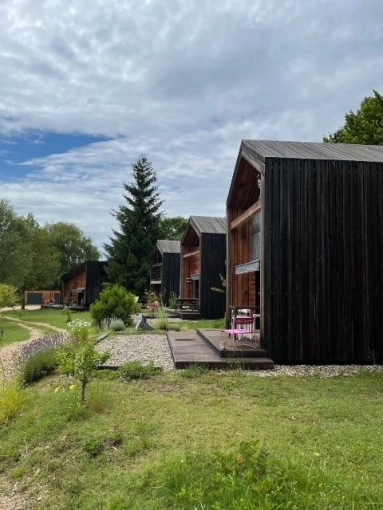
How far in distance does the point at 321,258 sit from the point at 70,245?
53777mm

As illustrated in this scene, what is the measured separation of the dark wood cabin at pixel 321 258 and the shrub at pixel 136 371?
2.44 meters

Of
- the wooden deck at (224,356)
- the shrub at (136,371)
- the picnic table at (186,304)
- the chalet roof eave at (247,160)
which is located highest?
the chalet roof eave at (247,160)

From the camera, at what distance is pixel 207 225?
73.2 feet

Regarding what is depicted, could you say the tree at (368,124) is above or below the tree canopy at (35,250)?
above

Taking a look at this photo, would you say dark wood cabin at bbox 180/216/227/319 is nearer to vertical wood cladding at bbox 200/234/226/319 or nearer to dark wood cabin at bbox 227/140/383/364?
vertical wood cladding at bbox 200/234/226/319

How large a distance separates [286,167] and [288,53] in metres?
2.83

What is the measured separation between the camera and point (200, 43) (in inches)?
333

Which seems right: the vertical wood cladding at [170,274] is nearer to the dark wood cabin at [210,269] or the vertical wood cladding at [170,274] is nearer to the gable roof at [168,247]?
the gable roof at [168,247]

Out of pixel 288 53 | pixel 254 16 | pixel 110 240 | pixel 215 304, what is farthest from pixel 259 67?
pixel 110 240

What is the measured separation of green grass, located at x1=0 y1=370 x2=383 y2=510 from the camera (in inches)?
111

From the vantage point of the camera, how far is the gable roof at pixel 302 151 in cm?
915

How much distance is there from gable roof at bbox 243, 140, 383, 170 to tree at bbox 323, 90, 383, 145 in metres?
10.5

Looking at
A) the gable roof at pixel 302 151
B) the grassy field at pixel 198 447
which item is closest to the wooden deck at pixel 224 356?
the grassy field at pixel 198 447

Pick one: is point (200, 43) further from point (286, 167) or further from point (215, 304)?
point (215, 304)
